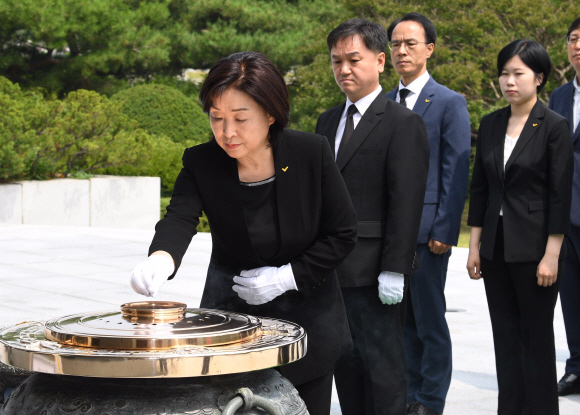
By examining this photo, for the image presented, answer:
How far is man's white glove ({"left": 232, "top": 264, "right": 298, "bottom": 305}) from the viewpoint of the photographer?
2.18 meters

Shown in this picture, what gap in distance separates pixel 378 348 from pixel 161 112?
45.2ft

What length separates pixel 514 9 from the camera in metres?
14.2

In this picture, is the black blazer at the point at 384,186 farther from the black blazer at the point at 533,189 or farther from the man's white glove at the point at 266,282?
the man's white glove at the point at 266,282

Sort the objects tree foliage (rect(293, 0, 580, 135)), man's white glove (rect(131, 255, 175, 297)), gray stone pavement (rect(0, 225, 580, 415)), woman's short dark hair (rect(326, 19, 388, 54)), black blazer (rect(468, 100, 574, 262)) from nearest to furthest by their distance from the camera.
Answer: man's white glove (rect(131, 255, 175, 297)) < woman's short dark hair (rect(326, 19, 388, 54)) < black blazer (rect(468, 100, 574, 262)) < gray stone pavement (rect(0, 225, 580, 415)) < tree foliage (rect(293, 0, 580, 135))

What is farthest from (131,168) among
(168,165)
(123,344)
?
(123,344)

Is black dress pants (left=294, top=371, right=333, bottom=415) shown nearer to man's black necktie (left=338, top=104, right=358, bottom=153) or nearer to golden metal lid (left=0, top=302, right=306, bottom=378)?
golden metal lid (left=0, top=302, right=306, bottom=378)

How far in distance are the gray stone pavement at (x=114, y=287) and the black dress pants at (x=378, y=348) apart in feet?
3.09

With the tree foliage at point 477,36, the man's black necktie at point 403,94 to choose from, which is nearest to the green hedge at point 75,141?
the tree foliage at point 477,36

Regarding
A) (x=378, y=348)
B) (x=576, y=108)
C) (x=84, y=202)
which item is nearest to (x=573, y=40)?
(x=576, y=108)

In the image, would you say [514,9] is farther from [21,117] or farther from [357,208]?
[357,208]

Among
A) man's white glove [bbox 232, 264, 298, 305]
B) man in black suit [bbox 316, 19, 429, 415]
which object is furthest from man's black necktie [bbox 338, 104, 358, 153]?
man's white glove [bbox 232, 264, 298, 305]

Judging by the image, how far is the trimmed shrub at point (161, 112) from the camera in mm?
16094

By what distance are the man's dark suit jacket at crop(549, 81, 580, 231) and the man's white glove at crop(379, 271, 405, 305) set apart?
1.49 meters

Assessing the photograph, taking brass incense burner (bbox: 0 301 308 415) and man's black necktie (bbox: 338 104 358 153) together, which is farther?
man's black necktie (bbox: 338 104 358 153)
